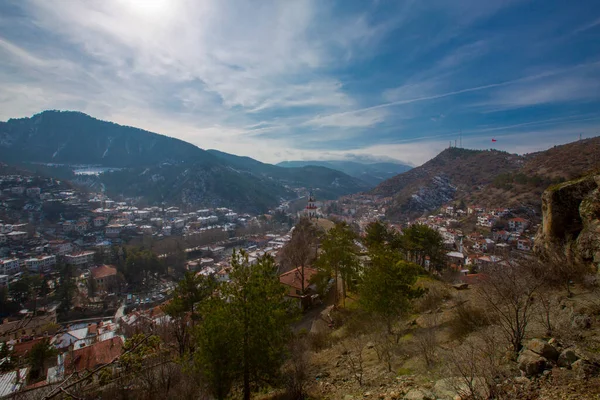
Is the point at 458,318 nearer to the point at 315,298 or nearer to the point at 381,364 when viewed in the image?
the point at 381,364

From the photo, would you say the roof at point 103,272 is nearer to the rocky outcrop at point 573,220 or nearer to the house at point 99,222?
the house at point 99,222

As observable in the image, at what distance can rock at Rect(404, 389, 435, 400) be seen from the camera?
4.46 meters

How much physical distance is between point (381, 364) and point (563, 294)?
5186 mm

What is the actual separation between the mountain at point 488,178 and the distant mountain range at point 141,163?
54.6m

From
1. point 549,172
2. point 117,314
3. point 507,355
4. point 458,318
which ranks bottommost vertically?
point 117,314

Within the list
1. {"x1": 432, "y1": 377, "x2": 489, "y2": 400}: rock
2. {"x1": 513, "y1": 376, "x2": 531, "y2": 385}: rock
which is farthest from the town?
{"x1": 513, "y1": 376, "x2": 531, "y2": 385}: rock

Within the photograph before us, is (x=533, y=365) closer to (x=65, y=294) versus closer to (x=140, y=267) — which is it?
(x=65, y=294)

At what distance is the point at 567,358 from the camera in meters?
4.01

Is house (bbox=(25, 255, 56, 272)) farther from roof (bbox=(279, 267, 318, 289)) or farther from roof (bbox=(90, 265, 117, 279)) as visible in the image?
roof (bbox=(279, 267, 318, 289))

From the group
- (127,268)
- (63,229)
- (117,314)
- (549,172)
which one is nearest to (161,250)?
(127,268)

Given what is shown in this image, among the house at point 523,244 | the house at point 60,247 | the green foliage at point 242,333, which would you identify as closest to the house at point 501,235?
the house at point 523,244

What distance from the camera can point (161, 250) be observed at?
49031 mm

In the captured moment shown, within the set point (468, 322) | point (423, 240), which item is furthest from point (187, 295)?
point (423, 240)

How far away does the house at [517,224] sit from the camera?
44847 millimetres
